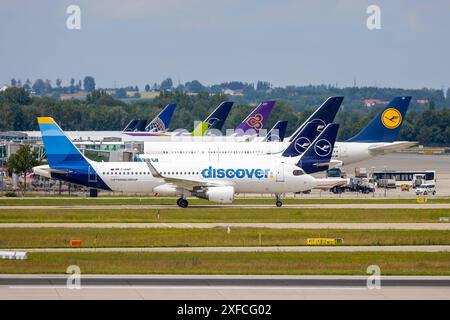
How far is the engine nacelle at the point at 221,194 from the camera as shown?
79.1m

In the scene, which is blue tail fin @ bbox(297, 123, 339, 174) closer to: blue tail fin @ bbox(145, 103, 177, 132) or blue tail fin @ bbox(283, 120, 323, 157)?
blue tail fin @ bbox(283, 120, 323, 157)

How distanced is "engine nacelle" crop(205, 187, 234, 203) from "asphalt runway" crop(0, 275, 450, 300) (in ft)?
121

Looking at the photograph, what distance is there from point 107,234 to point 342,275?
1859 cm

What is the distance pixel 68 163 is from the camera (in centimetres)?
8262

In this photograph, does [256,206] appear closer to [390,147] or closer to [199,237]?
[199,237]

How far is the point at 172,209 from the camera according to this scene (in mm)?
77750

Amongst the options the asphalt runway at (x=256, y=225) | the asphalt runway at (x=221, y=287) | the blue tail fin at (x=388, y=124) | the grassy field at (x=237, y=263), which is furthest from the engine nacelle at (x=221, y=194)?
the blue tail fin at (x=388, y=124)

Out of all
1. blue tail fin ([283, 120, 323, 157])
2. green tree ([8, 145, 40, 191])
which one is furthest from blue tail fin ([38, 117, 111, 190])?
green tree ([8, 145, 40, 191])

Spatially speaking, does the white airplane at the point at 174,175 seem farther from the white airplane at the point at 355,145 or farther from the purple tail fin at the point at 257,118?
the purple tail fin at the point at 257,118

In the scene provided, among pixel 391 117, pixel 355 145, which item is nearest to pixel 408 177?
pixel 391 117

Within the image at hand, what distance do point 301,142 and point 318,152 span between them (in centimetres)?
859

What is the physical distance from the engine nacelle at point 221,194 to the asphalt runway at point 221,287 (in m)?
36.8
